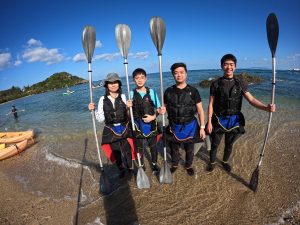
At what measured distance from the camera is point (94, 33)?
4758 mm

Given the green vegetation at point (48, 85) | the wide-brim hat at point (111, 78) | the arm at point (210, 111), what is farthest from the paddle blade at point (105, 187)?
the green vegetation at point (48, 85)

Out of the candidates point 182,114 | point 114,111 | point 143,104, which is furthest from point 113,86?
point 182,114

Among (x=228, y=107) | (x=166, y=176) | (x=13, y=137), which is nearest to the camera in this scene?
(x=228, y=107)

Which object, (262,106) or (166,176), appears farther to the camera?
(166,176)

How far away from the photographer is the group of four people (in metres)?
4.25

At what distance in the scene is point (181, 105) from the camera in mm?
4332

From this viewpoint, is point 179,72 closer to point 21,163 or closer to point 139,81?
point 139,81

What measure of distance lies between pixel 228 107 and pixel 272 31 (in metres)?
1.73

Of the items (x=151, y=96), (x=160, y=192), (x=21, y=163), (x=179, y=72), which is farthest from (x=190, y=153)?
(x=21, y=163)

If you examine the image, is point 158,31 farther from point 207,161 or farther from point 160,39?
point 207,161

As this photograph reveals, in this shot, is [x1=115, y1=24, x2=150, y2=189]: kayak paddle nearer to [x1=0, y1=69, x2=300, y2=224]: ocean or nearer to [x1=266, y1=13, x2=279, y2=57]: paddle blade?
[x1=0, y1=69, x2=300, y2=224]: ocean

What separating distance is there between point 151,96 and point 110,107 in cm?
90

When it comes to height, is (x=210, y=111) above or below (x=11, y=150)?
above

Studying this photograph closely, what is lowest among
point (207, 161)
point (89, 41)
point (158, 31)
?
point (207, 161)
